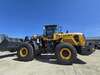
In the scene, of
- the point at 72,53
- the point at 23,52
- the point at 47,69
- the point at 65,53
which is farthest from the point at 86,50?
the point at 23,52

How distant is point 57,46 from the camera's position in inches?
375

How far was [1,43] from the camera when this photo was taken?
11164mm

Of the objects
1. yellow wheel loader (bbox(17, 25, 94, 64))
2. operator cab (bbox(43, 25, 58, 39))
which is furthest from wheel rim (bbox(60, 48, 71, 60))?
operator cab (bbox(43, 25, 58, 39))

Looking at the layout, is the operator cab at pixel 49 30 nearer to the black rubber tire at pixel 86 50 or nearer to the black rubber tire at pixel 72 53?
the black rubber tire at pixel 72 53

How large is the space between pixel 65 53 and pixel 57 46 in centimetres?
62

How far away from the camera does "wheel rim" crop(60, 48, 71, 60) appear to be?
922cm

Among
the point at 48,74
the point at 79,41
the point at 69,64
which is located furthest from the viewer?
the point at 79,41

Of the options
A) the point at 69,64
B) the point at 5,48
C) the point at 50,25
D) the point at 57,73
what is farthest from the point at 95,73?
the point at 5,48

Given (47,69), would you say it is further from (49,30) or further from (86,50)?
(49,30)

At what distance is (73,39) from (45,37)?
6.97 feet

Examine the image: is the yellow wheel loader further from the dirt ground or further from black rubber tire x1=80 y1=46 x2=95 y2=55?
the dirt ground

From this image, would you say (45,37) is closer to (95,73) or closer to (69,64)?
(69,64)

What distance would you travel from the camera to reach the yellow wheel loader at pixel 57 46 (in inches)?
365

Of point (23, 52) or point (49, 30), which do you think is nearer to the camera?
point (23, 52)
